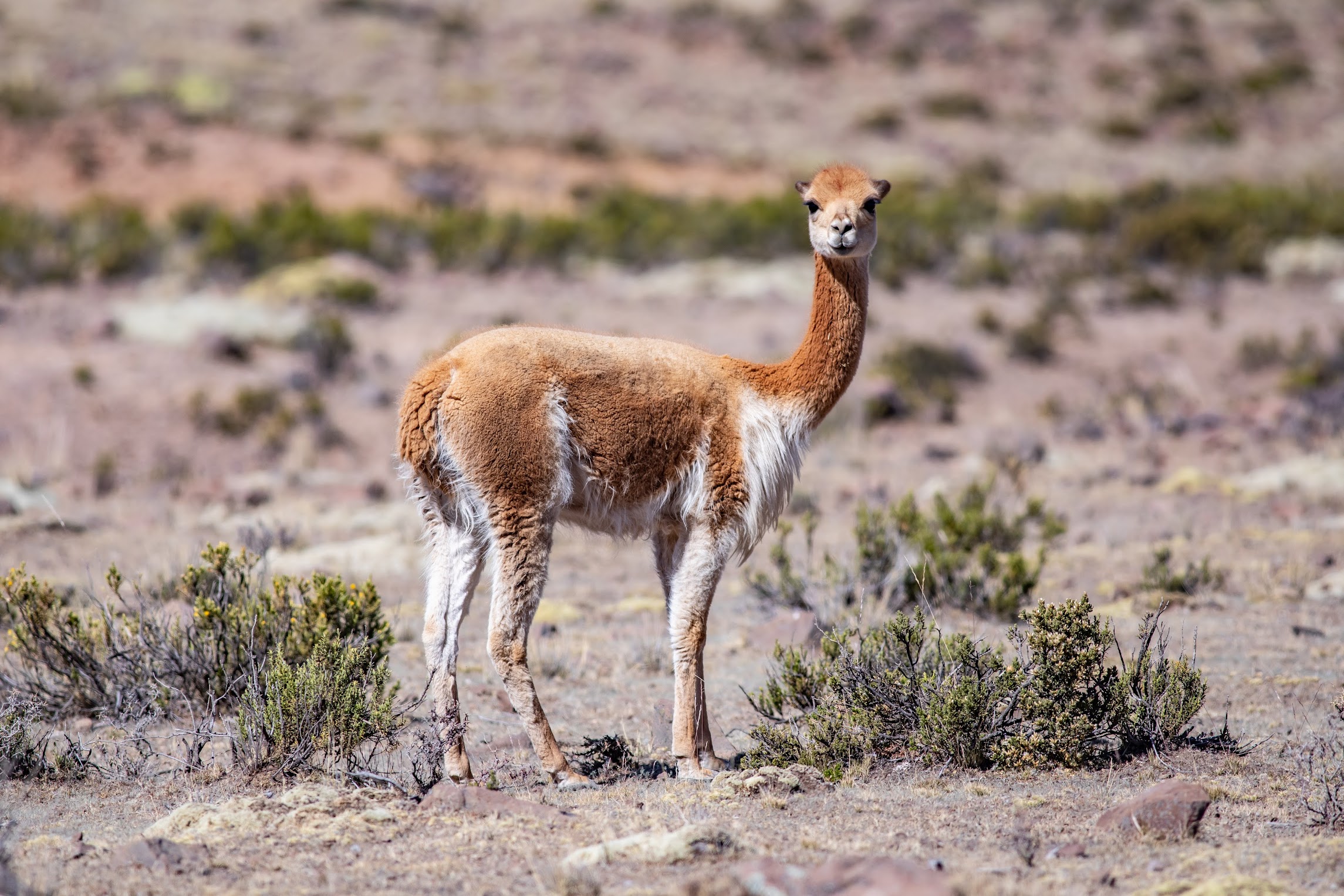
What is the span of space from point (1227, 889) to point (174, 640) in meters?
4.91

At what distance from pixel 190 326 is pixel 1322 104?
122 feet

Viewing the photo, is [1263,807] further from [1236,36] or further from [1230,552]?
[1236,36]

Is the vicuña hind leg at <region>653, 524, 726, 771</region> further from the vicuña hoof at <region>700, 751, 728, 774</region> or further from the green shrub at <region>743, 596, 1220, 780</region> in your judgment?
the green shrub at <region>743, 596, 1220, 780</region>

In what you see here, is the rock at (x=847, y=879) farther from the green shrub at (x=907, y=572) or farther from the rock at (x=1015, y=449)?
the rock at (x=1015, y=449)

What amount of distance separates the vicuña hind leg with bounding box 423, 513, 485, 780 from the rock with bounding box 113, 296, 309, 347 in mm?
12318

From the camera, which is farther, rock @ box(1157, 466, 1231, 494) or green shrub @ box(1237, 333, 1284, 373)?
green shrub @ box(1237, 333, 1284, 373)

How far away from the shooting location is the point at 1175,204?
24406 mm

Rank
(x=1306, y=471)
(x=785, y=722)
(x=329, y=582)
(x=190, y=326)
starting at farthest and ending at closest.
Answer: (x=190, y=326), (x=1306, y=471), (x=329, y=582), (x=785, y=722)

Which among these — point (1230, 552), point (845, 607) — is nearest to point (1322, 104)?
point (1230, 552)

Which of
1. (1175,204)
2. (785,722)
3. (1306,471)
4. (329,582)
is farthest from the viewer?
(1175,204)

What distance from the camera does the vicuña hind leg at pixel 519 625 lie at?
17.3ft

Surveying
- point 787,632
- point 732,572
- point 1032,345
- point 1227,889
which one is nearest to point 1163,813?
point 1227,889

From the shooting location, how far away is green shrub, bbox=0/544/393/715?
6238 millimetres

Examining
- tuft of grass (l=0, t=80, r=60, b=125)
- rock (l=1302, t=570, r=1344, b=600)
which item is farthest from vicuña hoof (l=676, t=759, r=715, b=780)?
tuft of grass (l=0, t=80, r=60, b=125)
